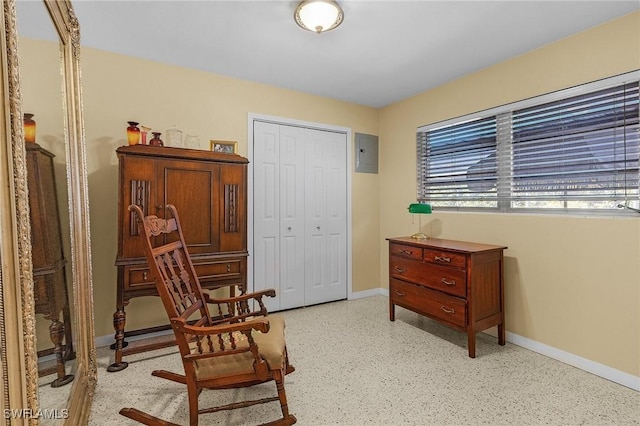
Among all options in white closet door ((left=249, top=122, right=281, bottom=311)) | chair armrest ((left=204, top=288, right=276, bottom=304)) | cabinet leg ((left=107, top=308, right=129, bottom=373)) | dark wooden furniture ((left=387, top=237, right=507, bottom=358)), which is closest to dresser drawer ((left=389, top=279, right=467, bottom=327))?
dark wooden furniture ((left=387, top=237, right=507, bottom=358))

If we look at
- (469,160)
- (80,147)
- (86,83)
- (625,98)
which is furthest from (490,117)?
(86,83)

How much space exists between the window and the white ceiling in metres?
0.52

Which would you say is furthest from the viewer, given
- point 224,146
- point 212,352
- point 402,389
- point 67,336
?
point 224,146

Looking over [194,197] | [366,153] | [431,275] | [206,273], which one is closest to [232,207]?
[194,197]

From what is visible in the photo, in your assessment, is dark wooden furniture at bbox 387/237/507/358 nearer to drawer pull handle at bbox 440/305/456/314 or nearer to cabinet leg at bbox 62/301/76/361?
drawer pull handle at bbox 440/305/456/314

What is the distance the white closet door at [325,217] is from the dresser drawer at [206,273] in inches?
47.6

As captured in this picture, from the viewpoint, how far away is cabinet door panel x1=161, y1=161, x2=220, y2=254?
2.61 metres

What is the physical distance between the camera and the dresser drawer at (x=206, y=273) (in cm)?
245

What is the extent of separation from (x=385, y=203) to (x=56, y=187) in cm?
361

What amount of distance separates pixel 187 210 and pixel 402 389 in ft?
7.01

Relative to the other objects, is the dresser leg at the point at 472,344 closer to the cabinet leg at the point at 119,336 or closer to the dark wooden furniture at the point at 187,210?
the dark wooden furniture at the point at 187,210

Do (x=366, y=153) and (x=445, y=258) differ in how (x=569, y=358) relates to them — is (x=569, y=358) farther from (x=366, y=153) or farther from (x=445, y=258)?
(x=366, y=153)

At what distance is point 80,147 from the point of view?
194 centimetres

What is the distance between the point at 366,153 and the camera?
14.3 ft
